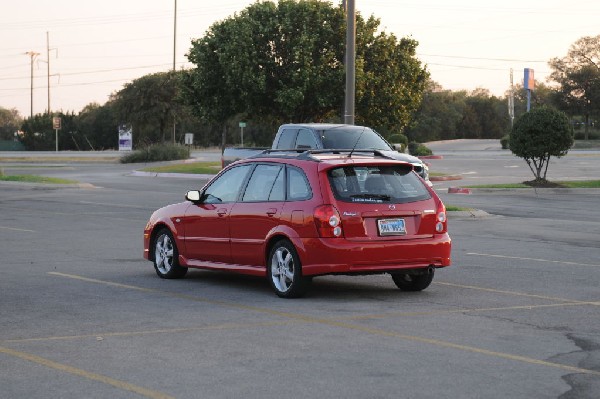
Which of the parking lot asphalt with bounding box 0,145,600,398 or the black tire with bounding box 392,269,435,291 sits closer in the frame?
the parking lot asphalt with bounding box 0,145,600,398

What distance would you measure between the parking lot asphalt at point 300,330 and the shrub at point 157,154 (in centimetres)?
4805

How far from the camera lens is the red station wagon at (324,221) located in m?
11.7

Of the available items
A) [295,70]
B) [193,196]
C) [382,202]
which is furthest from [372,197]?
[295,70]

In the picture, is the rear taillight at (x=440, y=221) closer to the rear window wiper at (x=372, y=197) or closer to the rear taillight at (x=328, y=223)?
the rear window wiper at (x=372, y=197)

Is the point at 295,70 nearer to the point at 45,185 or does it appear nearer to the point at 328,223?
the point at 45,185

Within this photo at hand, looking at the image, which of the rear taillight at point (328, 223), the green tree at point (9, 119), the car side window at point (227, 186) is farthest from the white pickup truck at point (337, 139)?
the green tree at point (9, 119)

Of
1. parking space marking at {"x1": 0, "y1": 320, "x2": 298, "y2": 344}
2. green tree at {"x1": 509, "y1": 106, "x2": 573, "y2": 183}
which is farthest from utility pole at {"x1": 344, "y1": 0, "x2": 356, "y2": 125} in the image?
parking space marking at {"x1": 0, "y1": 320, "x2": 298, "y2": 344}

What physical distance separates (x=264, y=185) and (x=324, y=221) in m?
1.32

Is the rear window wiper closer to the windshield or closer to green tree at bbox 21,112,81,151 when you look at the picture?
the windshield

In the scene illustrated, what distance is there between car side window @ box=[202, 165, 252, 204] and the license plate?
203 cm

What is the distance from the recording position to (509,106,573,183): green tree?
115 ft

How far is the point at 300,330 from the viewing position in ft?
32.1

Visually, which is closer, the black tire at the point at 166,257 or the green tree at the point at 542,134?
the black tire at the point at 166,257

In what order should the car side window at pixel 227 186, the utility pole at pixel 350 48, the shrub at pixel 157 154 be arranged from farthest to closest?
the shrub at pixel 157 154 → the utility pole at pixel 350 48 → the car side window at pixel 227 186
